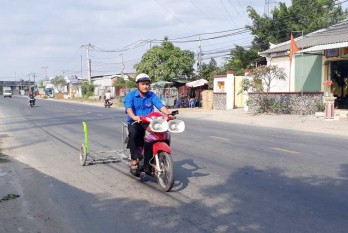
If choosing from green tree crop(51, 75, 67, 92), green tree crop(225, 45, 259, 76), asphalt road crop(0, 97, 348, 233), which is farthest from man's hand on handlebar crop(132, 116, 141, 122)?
green tree crop(51, 75, 67, 92)

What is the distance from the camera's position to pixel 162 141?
6711 mm

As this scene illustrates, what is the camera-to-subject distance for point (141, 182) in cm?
724

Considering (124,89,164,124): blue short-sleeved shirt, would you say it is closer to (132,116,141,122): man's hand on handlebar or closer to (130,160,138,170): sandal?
(132,116,141,122): man's hand on handlebar

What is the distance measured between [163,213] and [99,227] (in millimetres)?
881

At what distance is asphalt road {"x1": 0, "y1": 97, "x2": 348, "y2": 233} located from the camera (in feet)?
16.4

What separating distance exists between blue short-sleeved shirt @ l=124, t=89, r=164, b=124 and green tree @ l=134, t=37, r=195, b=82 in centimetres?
3667

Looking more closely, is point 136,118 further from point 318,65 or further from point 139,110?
point 318,65

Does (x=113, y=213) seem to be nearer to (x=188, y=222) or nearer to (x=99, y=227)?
(x=99, y=227)

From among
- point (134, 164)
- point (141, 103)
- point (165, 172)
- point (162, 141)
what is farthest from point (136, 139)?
point (165, 172)

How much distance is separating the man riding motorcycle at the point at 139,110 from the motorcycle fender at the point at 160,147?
0.45ft

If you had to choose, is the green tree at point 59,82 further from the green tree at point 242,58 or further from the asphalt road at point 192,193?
the asphalt road at point 192,193

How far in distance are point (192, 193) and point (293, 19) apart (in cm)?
3545

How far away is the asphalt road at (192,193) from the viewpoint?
4984mm

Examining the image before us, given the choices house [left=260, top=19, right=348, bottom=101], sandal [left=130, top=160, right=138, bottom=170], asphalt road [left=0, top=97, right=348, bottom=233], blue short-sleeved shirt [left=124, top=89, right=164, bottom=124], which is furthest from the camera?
house [left=260, top=19, right=348, bottom=101]
